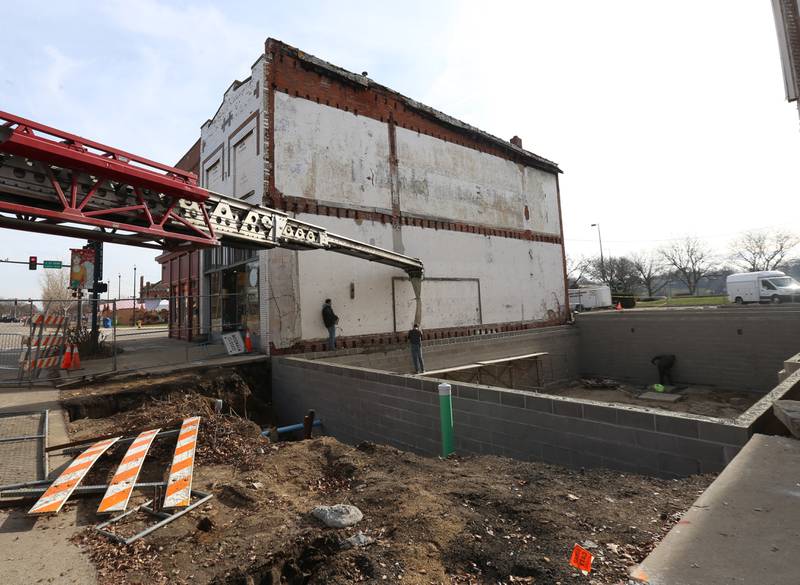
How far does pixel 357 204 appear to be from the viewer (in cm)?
1561

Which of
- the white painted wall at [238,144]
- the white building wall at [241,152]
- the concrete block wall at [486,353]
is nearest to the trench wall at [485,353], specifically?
the concrete block wall at [486,353]

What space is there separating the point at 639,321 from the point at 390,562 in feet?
68.5

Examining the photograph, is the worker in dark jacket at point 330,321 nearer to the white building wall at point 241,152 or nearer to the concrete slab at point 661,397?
the white building wall at point 241,152

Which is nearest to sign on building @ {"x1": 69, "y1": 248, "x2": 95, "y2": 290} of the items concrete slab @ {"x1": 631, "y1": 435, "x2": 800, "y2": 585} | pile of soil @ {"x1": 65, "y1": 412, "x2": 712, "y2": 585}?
pile of soil @ {"x1": 65, "y1": 412, "x2": 712, "y2": 585}

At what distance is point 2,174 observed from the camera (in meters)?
5.62

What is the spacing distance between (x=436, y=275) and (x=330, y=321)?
607cm

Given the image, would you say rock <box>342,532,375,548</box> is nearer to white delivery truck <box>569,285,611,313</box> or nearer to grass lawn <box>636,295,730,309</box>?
white delivery truck <box>569,285,611,313</box>

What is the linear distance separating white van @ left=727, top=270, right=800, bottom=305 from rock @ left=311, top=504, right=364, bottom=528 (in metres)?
→ 32.1

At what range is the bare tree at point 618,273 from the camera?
6554cm

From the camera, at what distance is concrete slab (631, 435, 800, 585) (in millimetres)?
2129

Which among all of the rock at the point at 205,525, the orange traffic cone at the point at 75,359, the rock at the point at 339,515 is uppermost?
the orange traffic cone at the point at 75,359

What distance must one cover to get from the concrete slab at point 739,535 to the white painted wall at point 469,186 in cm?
1516

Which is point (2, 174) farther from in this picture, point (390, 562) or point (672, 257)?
point (672, 257)

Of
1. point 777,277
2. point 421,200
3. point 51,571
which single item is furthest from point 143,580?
point 777,277
